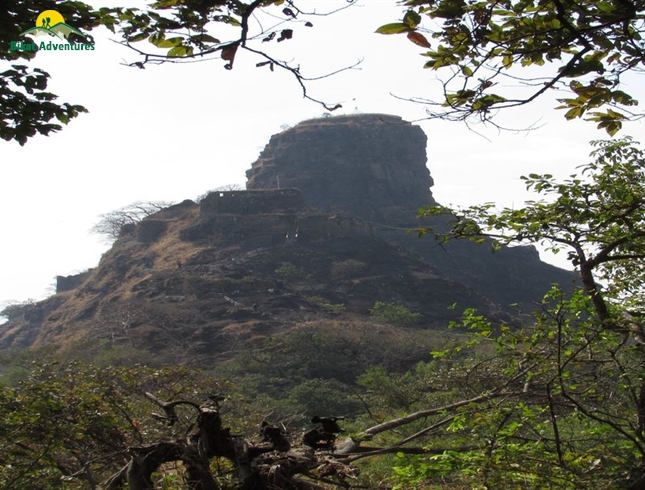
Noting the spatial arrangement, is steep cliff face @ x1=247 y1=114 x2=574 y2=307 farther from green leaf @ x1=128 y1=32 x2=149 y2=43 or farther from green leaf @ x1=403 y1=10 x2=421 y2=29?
green leaf @ x1=403 y1=10 x2=421 y2=29

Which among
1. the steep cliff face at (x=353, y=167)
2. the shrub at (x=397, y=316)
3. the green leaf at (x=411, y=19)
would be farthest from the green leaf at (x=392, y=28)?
the steep cliff face at (x=353, y=167)

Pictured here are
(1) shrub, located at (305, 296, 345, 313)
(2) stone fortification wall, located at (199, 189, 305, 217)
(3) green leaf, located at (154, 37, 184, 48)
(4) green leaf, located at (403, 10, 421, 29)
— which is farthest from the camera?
(2) stone fortification wall, located at (199, 189, 305, 217)

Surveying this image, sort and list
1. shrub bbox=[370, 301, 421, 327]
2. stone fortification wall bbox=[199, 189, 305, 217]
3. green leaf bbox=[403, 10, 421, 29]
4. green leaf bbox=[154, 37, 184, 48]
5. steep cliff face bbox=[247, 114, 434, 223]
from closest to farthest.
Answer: green leaf bbox=[403, 10, 421, 29]
green leaf bbox=[154, 37, 184, 48]
shrub bbox=[370, 301, 421, 327]
stone fortification wall bbox=[199, 189, 305, 217]
steep cliff face bbox=[247, 114, 434, 223]

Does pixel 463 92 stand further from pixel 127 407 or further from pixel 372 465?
pixel 127 407

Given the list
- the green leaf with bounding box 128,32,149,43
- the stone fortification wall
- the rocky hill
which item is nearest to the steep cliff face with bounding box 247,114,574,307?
the rocky hill

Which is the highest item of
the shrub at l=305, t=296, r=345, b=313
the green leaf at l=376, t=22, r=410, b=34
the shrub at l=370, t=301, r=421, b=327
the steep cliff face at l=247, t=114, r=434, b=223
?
the steep cliff face at l=247, t=114, r=434, b=223

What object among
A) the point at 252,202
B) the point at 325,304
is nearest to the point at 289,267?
the point at 325,304

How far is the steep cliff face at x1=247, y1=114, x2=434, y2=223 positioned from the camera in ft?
216

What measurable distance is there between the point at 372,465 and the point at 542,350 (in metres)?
3.26

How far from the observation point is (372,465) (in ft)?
22.7

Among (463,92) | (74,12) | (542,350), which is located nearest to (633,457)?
(542,350)

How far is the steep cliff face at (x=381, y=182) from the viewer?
62.4 meters

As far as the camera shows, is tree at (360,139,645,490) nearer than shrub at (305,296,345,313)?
Yes

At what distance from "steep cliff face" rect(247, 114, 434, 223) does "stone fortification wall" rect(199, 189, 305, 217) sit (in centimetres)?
1084
